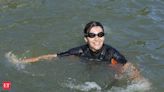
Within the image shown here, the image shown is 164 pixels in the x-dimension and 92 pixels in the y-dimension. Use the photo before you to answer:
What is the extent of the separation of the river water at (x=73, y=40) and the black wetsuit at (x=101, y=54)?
30 cm

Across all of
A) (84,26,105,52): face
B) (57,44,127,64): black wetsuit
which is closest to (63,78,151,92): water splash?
(57,44,127,64): black wetsuit

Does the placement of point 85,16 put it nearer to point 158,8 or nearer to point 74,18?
point 74,18

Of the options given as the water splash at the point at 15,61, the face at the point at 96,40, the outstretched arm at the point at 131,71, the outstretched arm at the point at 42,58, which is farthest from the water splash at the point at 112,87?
the water splash at the point at 15,61

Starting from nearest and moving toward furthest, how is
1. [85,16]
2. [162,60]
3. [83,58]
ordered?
[83,58], [162,60], [85,16]

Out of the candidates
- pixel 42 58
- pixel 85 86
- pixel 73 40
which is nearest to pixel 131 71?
pixel 85 86

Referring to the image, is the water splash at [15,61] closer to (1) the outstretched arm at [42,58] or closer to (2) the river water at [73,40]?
(2) the river water at [73,40]

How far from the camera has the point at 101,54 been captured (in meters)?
9.48

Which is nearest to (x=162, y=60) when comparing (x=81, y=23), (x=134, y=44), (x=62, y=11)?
(x=134, y=44)

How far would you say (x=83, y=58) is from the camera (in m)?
9.80

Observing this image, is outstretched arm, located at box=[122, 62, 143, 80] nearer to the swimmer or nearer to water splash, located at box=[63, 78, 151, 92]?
the swimmer

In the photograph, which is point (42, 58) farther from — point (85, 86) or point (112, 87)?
point (112, 87)

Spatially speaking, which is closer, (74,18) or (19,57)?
(19,57)

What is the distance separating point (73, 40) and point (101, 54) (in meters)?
2.33

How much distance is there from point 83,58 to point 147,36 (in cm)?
280
